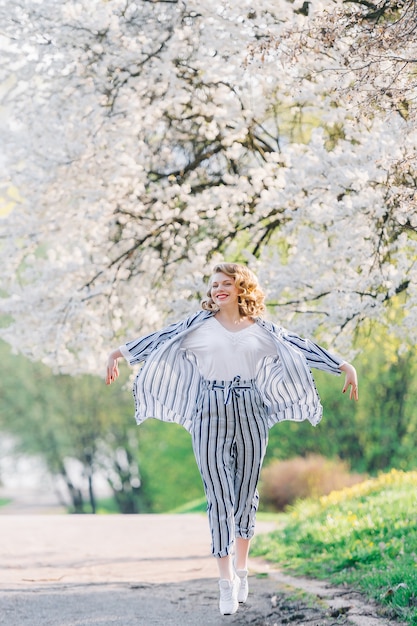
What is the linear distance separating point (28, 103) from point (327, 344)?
4.34m

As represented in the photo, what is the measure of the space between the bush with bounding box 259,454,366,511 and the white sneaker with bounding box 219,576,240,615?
13.3m

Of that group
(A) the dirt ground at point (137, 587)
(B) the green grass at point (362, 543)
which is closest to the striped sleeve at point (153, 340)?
(A) the dirt ground at point (137, 587)

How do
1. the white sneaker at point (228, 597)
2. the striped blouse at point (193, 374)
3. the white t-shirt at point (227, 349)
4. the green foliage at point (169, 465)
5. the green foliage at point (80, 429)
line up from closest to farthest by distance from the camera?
the white sneaker at point (228, 597), the white t-shirt at point (227, 349), the striped blouse at point (193, 374), the green foliage at point (169, 465), the green foliage at point (80, 429)

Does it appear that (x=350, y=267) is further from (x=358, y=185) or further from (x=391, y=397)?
(x=391, y=397)

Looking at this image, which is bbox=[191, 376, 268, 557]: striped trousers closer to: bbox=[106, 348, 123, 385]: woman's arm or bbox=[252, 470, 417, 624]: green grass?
bbox=[106, 348, 123, 385]: woman's arm

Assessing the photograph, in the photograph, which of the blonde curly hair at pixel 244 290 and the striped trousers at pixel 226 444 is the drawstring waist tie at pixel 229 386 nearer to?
the striped trousers at pixel 226 444

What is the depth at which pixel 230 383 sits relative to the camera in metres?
5.47

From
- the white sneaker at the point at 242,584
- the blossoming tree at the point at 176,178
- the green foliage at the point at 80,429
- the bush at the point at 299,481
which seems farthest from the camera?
the green foliage at the point at 80,429

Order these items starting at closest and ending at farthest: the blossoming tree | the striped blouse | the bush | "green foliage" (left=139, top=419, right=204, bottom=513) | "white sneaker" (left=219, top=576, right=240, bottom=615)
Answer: "white sneaker" (left=219, top=576, right=240, bottom=615), the striped blouse, the blossoming tree, the bush, "green foliage" (left=139, top=419, right=204, bottom=513)

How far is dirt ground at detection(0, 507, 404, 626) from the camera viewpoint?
253 inches

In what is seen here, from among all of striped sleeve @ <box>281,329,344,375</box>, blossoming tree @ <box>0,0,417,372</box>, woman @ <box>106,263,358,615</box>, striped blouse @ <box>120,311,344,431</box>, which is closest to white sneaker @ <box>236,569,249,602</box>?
woman @ <box>106,263,358,615</box>

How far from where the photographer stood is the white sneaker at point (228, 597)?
5387 mm

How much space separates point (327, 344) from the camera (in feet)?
33.4

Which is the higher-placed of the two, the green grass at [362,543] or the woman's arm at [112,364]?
the woman's arm at [112,364]
